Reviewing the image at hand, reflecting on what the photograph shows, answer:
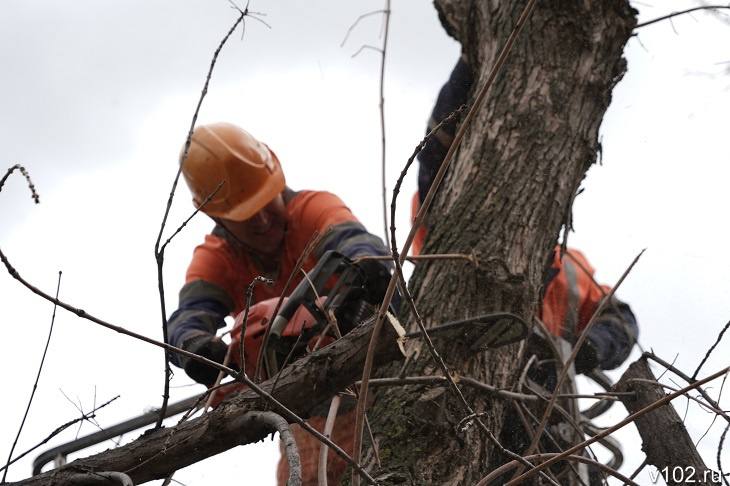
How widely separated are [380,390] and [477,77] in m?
1.30

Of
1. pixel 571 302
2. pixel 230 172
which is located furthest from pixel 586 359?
pixel 230 172

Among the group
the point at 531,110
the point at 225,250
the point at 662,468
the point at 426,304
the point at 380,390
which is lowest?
the point at 662,468

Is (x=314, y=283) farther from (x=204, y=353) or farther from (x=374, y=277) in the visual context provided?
(x=204, y=353)

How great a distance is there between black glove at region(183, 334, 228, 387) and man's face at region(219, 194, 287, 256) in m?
0.69

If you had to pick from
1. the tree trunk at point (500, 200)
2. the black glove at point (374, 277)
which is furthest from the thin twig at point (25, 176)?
the black glove at point (374, 277)

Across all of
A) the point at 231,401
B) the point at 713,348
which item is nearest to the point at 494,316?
the point at 713,348

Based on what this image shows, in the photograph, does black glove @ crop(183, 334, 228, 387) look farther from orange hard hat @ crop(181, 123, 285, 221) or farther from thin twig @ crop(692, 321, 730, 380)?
thin twig @ crop(692, 321, 730, 380)

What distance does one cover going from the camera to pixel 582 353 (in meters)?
4.02

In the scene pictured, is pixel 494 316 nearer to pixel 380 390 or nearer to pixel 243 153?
pixel 380 390

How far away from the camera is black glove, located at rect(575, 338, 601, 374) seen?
13.2ft

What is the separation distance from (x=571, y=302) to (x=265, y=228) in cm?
143

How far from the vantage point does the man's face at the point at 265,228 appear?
13.7 ft

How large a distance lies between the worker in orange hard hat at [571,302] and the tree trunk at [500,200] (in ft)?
2.08

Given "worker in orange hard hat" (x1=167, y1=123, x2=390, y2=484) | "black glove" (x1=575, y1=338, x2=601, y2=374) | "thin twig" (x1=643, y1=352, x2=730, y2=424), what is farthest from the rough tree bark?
"worker in orange hard hat" (x1=167, y1=123, x2=390, y2=484)
